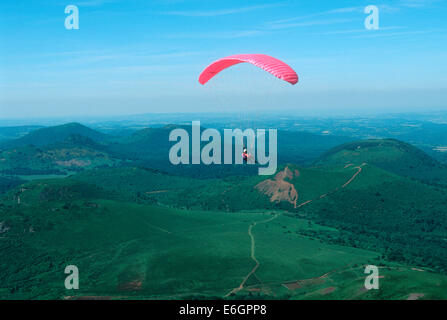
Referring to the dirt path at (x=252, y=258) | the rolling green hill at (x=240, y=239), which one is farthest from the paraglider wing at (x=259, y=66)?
the dirt path at (x=252, y=258)

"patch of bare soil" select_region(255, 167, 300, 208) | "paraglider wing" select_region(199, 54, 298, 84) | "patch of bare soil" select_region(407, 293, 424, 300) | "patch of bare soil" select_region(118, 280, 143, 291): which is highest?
"paraglider wing" select_region(199, 54, 298, 84)

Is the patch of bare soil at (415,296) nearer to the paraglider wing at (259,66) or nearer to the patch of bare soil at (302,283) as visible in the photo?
the patch of bare soil at (302,283)

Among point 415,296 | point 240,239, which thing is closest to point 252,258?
point 240,239

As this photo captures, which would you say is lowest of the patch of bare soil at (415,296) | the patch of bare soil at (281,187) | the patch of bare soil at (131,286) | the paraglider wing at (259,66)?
the patch of bare soil at (131,286)

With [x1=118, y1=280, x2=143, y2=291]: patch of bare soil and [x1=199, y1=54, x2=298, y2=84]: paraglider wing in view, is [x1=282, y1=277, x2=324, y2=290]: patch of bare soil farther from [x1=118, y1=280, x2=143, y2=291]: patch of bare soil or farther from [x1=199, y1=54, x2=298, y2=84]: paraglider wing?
[x1=199, y1=54, x2=298, y2=84]: paraglider wing

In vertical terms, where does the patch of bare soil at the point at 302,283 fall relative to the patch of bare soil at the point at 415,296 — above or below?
below

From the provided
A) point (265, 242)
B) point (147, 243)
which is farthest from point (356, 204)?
point (147, 243)

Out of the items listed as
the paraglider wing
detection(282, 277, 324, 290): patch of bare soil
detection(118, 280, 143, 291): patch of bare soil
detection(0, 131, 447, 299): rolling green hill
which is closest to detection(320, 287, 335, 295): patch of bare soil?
detection(0, 131, 447, 299): rolling green hill

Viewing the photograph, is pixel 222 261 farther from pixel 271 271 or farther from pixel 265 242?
pixel 265 242
